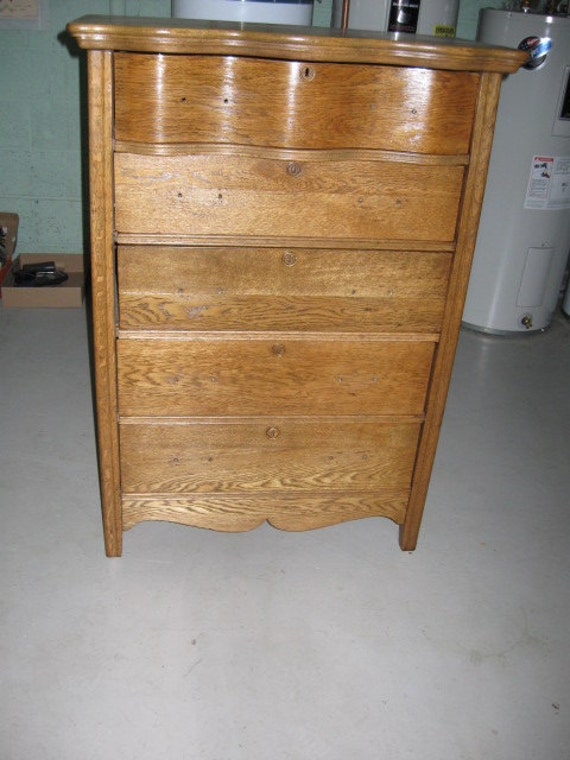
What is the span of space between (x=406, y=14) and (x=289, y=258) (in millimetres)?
1251

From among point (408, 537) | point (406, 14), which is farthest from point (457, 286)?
point (406, 14)

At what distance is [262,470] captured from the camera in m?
1.76

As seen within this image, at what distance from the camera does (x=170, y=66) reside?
53.7 inches

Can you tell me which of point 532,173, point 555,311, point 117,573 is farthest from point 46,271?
point 555,311

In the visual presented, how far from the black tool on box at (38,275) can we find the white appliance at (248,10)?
1425 mm

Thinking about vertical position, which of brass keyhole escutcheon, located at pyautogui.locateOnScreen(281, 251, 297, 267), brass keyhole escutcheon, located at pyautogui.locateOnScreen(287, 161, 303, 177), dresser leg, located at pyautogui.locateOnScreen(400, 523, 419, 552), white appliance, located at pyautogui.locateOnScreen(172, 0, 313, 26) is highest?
white appliance, located at pyautogui.locateOnScreen(172, 0, 313, 26)

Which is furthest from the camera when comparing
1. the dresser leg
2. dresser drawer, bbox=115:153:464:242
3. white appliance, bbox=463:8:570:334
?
white appliance, bbox=463:8:570:334

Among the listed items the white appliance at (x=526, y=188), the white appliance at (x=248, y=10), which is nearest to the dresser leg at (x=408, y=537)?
the white appliance at (x=248, y=10)

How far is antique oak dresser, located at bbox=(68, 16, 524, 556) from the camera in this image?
54.5 inches

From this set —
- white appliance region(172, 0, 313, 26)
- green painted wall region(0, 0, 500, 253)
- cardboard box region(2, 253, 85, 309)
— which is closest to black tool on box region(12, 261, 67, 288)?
cardboard box region(2, 253, 85, 309)

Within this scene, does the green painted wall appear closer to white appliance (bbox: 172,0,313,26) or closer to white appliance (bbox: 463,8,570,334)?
white appliance (bbox: 463,8,570,334)

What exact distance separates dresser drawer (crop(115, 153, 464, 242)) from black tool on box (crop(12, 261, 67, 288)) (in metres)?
1.77

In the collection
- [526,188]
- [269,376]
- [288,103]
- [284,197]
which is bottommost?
[269,376]

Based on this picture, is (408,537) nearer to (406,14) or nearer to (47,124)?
(406,14)
